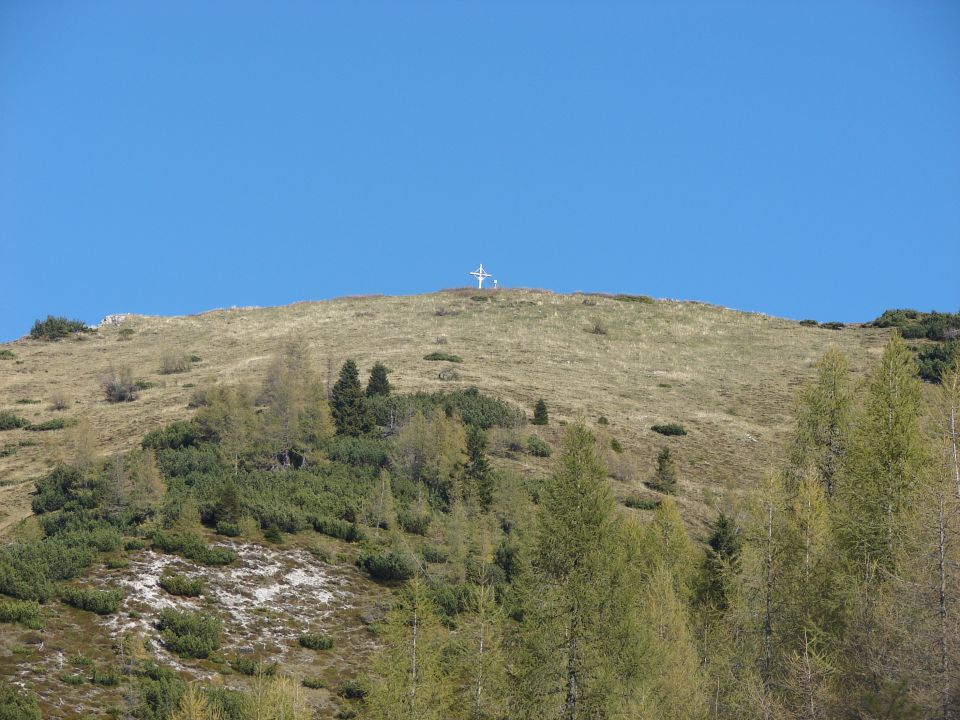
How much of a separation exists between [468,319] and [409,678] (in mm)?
97087

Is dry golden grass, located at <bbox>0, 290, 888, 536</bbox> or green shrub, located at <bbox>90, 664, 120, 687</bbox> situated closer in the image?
green shrub, located at <bbox>90, 664, 120, 687</bbox>

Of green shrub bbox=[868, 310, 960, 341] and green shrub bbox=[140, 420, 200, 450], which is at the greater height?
green shrub bbox=[868, 310, 960, 341]

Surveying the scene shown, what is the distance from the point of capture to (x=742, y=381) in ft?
309

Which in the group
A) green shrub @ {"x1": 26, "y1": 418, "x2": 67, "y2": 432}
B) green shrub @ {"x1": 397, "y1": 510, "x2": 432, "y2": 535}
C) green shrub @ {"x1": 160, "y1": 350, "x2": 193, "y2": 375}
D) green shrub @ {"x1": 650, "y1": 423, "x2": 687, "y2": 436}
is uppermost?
green shrub @ {"x1": 160, "y1": 350, "x2": 193, "y2": 375}

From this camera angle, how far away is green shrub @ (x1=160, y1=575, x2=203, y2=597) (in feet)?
125

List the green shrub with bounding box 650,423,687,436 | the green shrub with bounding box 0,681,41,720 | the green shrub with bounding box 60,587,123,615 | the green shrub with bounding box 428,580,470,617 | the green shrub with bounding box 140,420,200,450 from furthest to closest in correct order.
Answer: the green shrub with bounding box 650,423,687,436 < the green shrub with bounding box 140,420,200,450 < the green shrub with bounding box 428,580,470,617 < the green shrub with bounding box 60,587,123,615 < the green shrub with bounding box 0,681,41,720

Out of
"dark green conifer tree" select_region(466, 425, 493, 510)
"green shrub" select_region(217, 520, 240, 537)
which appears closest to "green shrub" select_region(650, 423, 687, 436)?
"dark green conifer tree" select_region(466, 425, 493, 510)

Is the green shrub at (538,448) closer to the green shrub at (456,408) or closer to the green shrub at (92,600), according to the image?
the green shrub at (456,408)

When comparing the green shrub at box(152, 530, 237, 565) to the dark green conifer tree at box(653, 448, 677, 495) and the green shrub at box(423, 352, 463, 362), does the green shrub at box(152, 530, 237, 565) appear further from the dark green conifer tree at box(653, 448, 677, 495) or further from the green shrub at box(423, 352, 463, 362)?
the green shrub at box(423, 352, 463, 362)

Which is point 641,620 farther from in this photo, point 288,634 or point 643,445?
point 643,445

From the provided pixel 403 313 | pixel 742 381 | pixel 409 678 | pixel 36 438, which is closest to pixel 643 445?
pixel 742 381

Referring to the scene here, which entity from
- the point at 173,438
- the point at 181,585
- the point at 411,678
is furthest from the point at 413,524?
the point at 411,678

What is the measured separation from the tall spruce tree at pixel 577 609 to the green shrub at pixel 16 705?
1271 centimetres

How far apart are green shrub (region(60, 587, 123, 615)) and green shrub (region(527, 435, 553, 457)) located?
33.2 metres
